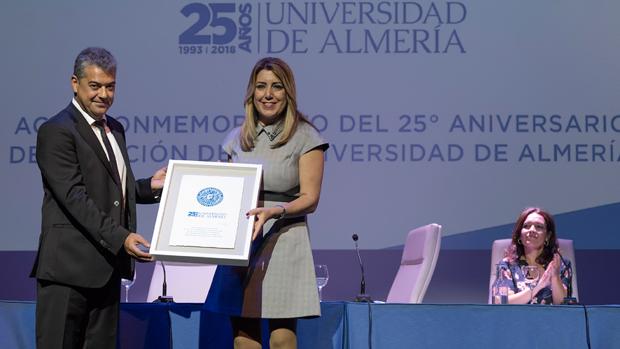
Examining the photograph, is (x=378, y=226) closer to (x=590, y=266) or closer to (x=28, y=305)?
(x=590, y=266)

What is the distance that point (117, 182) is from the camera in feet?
10.3

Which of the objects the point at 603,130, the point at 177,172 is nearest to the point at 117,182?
the point at 177,172

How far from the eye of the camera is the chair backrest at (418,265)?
4969mm

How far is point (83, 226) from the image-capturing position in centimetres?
300

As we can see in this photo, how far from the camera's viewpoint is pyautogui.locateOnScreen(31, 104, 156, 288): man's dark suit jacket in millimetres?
2982

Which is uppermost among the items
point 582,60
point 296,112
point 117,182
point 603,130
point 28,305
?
point 582,60

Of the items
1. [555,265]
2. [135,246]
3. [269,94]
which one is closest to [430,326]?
[269,94]

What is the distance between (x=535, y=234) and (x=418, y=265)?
0.67 metres

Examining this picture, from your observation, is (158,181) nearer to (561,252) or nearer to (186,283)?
(186,283)

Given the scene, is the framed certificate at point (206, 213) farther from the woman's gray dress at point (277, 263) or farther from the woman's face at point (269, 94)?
the woman's face at point (269, 94)

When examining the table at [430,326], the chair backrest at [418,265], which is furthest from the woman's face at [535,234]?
the table at [430,326]

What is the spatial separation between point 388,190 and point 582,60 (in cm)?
160

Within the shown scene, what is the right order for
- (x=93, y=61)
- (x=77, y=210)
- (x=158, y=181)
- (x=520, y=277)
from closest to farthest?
(x=77, y=210), (x=93, y=61), (x=158, y=181), (x=520, y=277)

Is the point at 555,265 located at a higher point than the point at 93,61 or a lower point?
lower
